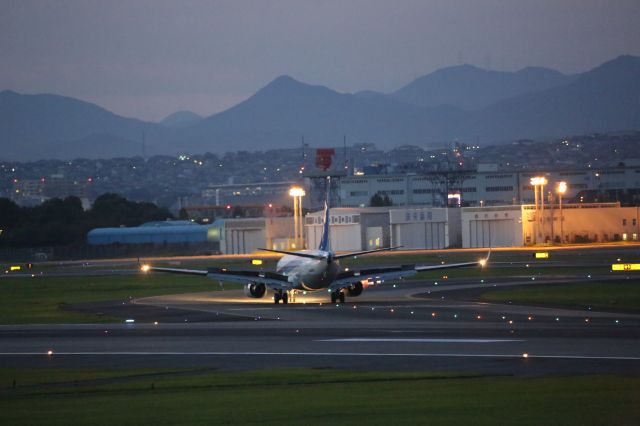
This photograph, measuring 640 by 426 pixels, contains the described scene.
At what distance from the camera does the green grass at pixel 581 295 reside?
5422 cm

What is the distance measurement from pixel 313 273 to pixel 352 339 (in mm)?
20560

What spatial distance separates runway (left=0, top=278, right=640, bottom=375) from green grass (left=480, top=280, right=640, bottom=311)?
9.06ft

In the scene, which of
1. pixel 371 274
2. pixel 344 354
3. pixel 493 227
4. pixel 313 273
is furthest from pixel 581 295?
pixel 493 227

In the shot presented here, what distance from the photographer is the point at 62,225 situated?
6895 inches

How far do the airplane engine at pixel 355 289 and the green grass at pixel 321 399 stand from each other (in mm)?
30976

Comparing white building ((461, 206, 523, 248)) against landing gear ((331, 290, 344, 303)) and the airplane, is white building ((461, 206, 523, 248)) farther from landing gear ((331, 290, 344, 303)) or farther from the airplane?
landing gear ((331, 290, 344, 303))

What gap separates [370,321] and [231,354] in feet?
39.6

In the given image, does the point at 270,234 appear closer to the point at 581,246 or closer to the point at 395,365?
the point at 581,246

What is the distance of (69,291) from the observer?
7831cm

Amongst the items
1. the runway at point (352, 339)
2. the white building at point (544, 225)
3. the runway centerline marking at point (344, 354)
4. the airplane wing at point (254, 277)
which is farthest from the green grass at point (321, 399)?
the white building at point (544, 225)

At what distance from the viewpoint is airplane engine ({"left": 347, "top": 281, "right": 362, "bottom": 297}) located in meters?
63.1

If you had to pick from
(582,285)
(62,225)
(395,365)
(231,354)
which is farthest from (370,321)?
(62,225)

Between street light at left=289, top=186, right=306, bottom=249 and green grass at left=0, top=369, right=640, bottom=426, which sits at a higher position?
street light at left=289, top=186, right=306, bottom=249

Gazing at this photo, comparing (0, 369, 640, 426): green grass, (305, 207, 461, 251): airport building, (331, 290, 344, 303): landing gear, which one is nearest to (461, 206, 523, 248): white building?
(305, 207, 461, 251): airport building
